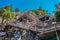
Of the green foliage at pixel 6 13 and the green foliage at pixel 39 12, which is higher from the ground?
the green foliage at pixel 39 12

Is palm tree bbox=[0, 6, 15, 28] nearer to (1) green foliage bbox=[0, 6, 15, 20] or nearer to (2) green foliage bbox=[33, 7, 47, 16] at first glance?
(1) green foliage bbox=[0, 6, 15, 20]

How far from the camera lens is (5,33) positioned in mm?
31172

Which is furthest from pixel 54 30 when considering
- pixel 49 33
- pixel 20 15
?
pixel 20 15

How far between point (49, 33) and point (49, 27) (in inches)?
51.5

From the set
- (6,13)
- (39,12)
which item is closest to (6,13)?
(6,13)

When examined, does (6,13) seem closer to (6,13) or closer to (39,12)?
(6,13)

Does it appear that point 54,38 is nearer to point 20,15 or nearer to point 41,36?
point 41,36

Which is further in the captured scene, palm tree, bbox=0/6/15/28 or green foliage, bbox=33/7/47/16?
green foliage, bbox=33/7/47/16

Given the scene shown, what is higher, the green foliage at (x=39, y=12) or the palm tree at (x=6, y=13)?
the green foliage at (x=39, y=12)

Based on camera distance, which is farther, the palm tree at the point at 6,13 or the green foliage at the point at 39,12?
the green foliage at the point at 39,12

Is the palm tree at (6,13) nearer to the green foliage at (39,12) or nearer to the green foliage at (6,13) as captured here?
the green foliage at (6,13)

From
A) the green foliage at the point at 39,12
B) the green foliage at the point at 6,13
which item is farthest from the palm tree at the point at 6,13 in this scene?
the green foliage at the point at 39,12

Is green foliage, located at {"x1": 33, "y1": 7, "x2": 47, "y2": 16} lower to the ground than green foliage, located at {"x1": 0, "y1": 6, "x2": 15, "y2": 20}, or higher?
higher

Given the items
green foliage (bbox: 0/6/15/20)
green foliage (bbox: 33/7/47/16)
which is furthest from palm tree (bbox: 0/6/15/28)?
green foliage (bbox: 33/7/47/16)
